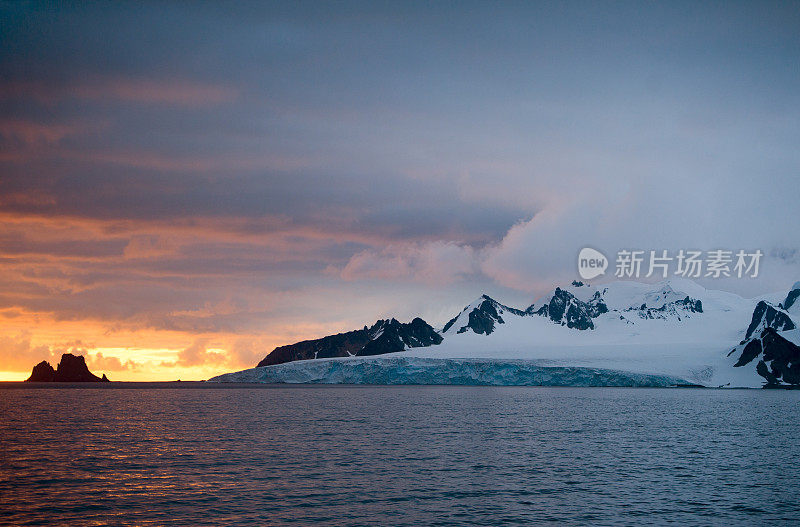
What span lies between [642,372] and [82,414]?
445ft

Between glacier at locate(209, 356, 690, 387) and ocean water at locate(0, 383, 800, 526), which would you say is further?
glacier at locate(209, 356, 690, 387)

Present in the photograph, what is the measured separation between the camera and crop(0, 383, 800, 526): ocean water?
31.8 metres

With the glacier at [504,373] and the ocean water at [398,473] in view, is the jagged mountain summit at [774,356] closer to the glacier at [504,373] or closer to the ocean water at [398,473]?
the glacier at [504,373]

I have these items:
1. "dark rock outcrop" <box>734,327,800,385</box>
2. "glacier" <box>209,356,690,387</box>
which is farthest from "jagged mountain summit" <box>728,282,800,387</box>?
"glacier" <box>209,356,690,387</box>

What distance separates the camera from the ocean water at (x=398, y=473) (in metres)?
31.8

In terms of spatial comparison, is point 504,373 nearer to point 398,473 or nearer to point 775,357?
point 775,357

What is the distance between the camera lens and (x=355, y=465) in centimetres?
4534

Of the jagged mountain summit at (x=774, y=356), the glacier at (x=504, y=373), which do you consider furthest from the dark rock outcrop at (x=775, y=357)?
the glacier at (x=504, y=373)

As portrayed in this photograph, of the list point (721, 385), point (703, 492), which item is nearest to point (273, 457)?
point (703, 492)

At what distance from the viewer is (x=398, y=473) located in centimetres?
4222

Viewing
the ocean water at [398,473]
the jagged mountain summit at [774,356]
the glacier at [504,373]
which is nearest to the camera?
the ocean water at [398,473]

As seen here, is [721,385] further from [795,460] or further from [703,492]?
[703,492]

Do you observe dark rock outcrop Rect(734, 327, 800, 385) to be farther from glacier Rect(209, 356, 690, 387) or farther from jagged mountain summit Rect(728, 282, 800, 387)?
glacier Rect(209, 356, 690, 387)

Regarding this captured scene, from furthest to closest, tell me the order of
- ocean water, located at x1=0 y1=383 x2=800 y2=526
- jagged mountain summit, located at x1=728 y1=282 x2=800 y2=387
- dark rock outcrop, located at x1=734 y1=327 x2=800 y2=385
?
dark rock outcrop, located at x1=734 y1=327 x2=800 y2=385 → jagged mountain summit, located at x1=728 y1=282 x2=800 y2=387 → ocean water, located at x1=0 y1=383 x2=800 y2=526
